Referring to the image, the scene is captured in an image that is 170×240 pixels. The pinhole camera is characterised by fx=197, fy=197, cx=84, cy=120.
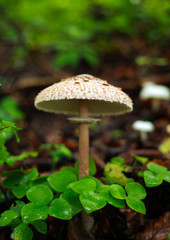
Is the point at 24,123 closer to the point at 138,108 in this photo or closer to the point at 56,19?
the point at 138,108

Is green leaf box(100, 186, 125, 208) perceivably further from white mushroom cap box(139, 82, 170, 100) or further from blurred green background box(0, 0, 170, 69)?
blurred green background box(0, 0, 170, 69)

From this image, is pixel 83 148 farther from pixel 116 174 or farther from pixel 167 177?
pixel 167 177

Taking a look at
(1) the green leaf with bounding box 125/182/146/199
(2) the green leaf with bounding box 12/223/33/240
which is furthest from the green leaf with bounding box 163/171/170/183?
(2) the green leaf with bounding box 12/223/33/240

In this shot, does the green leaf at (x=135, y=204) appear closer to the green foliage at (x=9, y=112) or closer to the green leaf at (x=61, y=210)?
the green leaf at (x=61, y=210)

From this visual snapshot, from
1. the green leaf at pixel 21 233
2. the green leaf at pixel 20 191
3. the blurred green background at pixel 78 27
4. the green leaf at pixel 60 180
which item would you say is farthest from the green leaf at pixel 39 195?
the blurred green background at pixel 78 27

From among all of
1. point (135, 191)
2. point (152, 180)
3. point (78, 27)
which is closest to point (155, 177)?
point (152, 180)

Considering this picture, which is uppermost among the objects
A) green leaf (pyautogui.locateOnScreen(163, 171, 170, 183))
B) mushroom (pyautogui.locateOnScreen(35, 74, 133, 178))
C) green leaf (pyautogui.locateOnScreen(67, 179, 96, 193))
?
mushroom (pyautogui.locateOnScreen(35, 74, 133, 178))

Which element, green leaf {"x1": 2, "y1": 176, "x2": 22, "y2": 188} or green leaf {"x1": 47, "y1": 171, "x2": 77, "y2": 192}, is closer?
green leaf {"x1": 47, "y1": 171, "x2": 77, "y2": 192}
